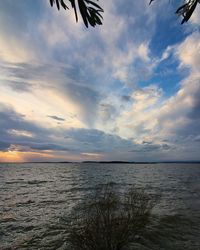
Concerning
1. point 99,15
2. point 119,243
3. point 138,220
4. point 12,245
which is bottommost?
point 12,245

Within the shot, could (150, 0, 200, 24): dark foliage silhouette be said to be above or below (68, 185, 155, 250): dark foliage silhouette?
above

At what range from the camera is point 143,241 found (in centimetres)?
1069

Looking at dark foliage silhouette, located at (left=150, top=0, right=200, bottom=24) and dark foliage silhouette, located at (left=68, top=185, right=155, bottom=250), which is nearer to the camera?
dark foliage silhouette, located at (left=150, top=0, right=200, bottom=24)

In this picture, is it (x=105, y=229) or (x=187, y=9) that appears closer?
(x=187, y=9)

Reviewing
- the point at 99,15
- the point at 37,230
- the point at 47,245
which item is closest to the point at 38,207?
the point at 37,230

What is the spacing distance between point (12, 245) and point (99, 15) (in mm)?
11565

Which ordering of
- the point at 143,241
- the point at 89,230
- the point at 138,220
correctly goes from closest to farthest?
the point at 89,230, the point at 138,220, the point at 143,241

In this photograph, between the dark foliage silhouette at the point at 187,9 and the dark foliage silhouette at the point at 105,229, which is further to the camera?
the dark foliage silhouette at the point at 105,229

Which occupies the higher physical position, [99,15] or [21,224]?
[99,15]

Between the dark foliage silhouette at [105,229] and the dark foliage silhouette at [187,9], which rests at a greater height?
the dark foliage silhouette at [187,9]

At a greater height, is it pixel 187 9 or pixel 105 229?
pixel 187 9

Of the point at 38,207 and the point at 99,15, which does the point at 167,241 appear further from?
the point at 38,207

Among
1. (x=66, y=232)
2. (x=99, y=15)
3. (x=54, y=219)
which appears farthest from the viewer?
(x=54, y=219)

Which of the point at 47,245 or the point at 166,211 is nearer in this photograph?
the point at 47,245
